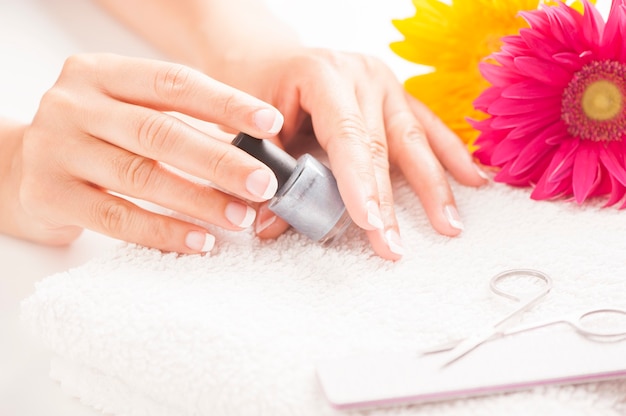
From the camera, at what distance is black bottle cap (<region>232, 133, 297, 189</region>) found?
71cm

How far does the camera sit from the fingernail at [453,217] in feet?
2.55

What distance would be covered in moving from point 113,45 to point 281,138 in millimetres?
524

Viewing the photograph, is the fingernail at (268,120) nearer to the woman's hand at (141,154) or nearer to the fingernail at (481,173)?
the woman's hand at (141,154)

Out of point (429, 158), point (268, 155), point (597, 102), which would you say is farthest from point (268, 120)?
point (597, 102)

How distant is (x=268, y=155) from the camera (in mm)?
711

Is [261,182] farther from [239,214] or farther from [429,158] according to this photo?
[429,158]

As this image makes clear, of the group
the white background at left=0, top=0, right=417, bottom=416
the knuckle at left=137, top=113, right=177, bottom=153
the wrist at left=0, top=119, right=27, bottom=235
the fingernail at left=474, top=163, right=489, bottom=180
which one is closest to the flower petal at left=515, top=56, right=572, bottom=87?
the fingernail at left=474, top=163, right=489, bottom=180

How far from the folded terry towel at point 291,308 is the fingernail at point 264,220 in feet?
0.06

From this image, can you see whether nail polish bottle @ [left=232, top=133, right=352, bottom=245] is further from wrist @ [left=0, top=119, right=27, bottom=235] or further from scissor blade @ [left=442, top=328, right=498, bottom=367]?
wrist @ [left=0, top=119, right=27, bottom=235]

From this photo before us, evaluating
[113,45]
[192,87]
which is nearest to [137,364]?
[192,87]

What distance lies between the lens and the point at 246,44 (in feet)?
3.56

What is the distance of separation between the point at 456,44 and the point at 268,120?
12.6 inches

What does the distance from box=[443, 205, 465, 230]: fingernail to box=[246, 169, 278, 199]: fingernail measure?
8.1 inches

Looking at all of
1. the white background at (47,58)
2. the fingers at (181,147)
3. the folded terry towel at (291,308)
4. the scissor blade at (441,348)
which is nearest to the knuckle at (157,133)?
the fingers at (181,147)
